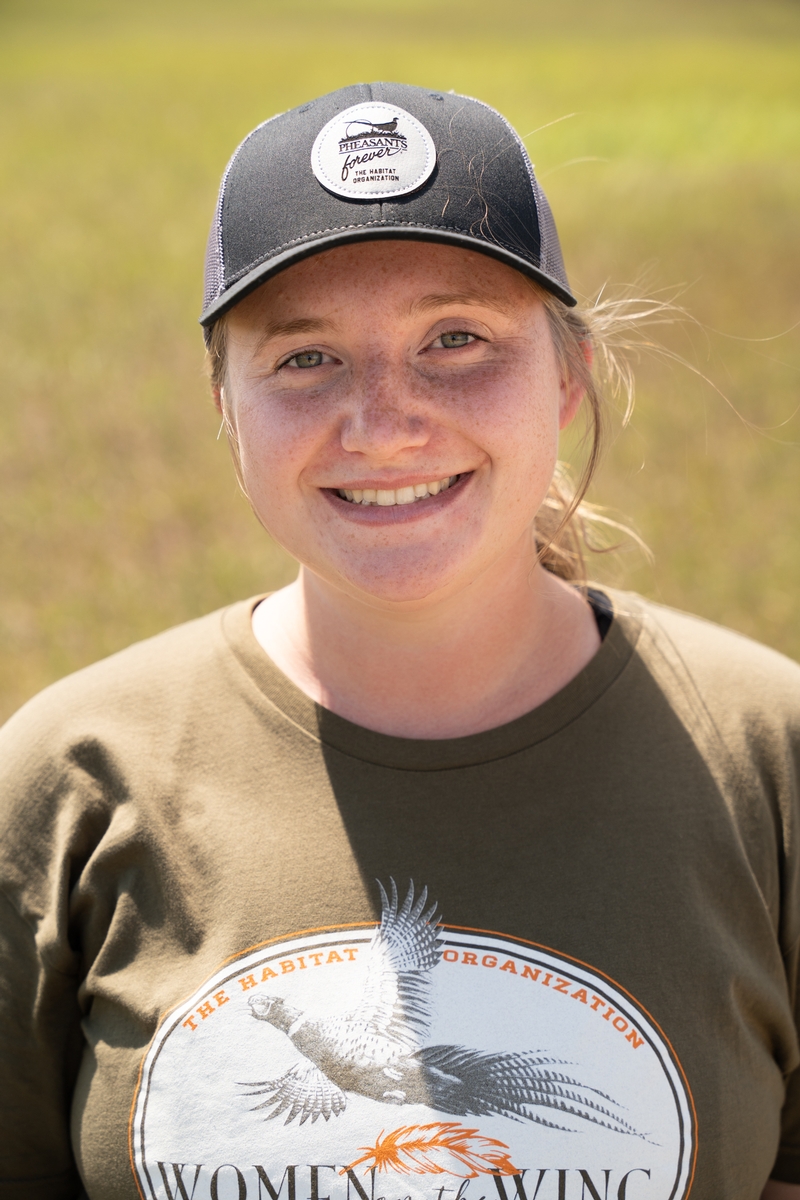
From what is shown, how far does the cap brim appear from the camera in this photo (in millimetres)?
1276

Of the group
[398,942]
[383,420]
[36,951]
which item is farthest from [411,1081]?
[383,420]

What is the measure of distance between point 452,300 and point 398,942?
810mm

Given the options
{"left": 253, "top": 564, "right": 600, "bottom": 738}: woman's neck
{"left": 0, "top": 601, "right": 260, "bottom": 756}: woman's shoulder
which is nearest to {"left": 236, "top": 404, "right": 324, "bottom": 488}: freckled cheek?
{"left": 253, "top": 564, "right": 600, "bottom": 738}: woman's neck

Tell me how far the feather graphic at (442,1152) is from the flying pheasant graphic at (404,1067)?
30mm

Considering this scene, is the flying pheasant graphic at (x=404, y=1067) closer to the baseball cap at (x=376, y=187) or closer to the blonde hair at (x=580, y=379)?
the blonde hair at (x=580, y=379)

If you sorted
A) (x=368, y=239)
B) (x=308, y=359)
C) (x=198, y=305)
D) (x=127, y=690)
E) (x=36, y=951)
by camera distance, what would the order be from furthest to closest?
(x=198, y=305) → (x=127, y=690) → (x=36, y=951) → (x=308, y=359) → (x=368, y=239)

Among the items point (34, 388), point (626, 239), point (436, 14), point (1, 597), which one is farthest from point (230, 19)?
point (1, 597)

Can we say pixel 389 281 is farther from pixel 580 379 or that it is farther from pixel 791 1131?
pixel 791 1131

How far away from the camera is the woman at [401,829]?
4.35 ft

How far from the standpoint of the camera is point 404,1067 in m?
1.33

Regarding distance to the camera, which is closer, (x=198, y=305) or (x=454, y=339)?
(x=454, y=339)

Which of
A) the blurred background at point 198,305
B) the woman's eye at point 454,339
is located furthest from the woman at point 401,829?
the blurred background at point 198,305

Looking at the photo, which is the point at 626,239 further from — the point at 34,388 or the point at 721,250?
the point at 34,388

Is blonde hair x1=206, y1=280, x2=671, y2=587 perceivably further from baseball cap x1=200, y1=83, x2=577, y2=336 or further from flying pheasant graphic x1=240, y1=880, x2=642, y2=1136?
flying pheasant graphic x1=240, y1=880, x2=642, y2=1136
